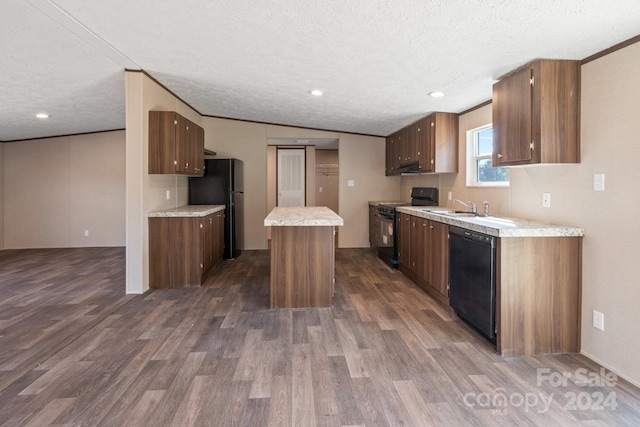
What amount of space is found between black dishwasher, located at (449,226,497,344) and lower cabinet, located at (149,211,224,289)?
2.86 m

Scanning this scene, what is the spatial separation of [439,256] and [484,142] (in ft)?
5.12

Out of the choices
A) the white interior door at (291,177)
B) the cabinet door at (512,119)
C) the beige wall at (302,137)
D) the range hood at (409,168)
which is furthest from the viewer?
the white interior door at (291,177)

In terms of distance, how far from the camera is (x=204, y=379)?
2.10 m

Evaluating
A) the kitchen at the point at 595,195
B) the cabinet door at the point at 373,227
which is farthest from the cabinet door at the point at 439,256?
the cabinet door at the point at 373,227

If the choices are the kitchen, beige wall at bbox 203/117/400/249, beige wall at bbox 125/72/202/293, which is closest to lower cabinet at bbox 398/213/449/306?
the kitchen

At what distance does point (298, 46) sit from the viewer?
8.96 feet

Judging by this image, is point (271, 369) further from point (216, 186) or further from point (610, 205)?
point (216, 186)

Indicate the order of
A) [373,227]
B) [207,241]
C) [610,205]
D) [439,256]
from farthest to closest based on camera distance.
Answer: [373,227], [207,241], [439,256], [610,205]

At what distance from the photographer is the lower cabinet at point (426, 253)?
344cm

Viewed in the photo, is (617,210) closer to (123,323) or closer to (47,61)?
(123,323)

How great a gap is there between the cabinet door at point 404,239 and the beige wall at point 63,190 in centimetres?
543

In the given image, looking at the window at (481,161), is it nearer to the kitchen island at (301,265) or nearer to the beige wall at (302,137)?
the kitchen island at (301,265)

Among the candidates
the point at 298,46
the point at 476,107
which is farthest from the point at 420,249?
the point at 298,46

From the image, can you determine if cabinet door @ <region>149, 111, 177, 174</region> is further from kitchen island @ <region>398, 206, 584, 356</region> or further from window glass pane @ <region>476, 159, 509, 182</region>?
window glass pane @ <region>476, 159, 509, 182</region>
